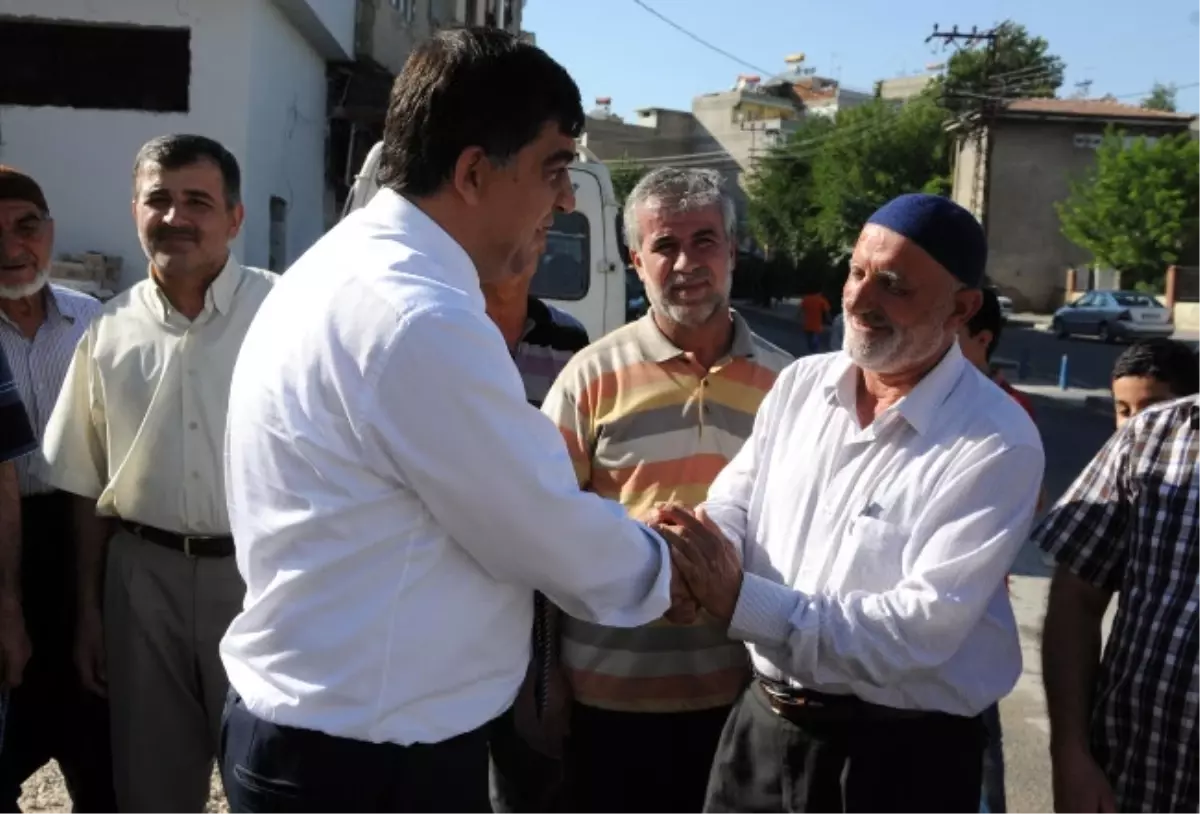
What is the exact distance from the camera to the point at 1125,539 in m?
2.37

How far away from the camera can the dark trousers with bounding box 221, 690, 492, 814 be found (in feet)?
5.72

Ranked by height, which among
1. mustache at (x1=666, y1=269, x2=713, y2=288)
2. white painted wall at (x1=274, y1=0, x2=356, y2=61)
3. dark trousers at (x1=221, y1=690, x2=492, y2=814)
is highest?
white painted wall at (x1=274, y1=0, x2=356, y2=61)

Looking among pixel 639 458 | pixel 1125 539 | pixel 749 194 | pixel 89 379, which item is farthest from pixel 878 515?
pixel 749 194

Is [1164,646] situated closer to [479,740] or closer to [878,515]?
[878,515]

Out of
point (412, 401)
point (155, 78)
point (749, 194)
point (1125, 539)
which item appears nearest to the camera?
point (412, 401)

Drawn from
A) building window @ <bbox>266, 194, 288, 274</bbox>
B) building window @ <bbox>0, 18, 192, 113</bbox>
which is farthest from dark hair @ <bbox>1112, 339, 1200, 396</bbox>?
building window @ <bbox>266, 194, 288, 274</bbox>

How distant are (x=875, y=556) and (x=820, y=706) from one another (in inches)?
13.2

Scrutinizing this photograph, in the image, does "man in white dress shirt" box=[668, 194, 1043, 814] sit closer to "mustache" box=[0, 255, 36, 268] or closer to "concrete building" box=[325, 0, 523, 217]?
"mustache" box=[0, 255, 36, 268]

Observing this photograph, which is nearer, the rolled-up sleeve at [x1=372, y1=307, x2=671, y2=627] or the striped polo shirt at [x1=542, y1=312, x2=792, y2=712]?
the rolled-up sleeve at [x1=372, y1=307, x2=671, y2=627]

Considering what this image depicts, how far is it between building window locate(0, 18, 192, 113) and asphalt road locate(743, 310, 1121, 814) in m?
8.01

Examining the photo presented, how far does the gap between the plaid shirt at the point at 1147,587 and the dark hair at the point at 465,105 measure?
1.32 m

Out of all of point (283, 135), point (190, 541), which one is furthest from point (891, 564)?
point (283, 135)

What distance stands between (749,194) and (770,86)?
19.8m

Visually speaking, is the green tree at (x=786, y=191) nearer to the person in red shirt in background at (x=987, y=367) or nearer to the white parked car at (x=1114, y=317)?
the white parked car at (x=1114, y=317)
